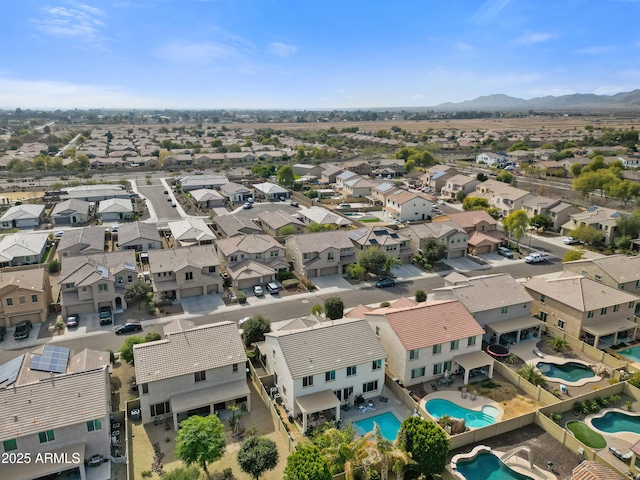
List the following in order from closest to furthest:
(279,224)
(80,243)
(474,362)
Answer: (474,362) → (80,243) → (279,224)

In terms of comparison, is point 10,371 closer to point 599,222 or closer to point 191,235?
point 191,235

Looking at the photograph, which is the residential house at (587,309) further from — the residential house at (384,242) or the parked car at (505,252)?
the parked car at (505,252)

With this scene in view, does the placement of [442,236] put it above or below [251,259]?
above

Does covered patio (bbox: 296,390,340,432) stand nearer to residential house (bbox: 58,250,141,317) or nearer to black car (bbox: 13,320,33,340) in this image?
residential house (bbox: 58,250,141,317)

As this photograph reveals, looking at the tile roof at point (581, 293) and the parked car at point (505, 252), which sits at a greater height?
the tile roof at point (581, 293)

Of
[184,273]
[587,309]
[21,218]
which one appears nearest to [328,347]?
[184,273]

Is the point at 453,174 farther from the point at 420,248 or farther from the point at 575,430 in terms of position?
the point at 575,430

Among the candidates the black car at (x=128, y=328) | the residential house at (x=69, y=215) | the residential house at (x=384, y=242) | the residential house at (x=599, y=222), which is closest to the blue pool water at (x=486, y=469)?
the black car at (x=128, y=328)

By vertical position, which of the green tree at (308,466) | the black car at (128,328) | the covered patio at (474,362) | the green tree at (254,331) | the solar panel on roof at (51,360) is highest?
the solar panel on roof at (51,360)
